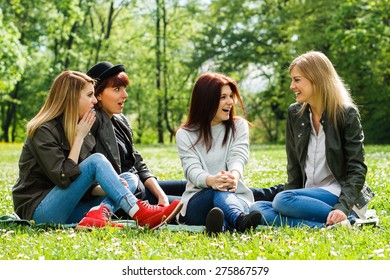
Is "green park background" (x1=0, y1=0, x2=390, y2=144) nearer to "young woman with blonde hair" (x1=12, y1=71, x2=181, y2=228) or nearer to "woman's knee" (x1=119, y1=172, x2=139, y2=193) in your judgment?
"woman's knee" (x1=119, y1=172, x2=139, y2=193)

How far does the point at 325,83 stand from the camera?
21.2ft

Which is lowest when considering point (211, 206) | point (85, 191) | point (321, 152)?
point (211, 206)

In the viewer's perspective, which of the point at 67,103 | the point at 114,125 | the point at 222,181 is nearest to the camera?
the point at 222,181

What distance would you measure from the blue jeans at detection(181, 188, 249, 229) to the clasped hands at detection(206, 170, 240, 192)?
69 millimetres

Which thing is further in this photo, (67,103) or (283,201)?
(67,103)

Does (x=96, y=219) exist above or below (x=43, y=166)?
below

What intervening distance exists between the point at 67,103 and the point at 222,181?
185cm

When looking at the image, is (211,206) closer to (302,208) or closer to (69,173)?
(302,208)

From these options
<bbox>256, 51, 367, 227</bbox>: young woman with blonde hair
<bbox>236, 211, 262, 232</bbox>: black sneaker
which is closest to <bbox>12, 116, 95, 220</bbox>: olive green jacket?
<bbox>236, 211, 262, 232</bbox>: black sneaker

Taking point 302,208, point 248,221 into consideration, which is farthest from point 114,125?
point 302,208

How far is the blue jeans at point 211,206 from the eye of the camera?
6068 millimetres

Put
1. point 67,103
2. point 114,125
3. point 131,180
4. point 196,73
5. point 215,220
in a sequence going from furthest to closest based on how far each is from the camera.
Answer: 1. point 196,73
2. point 114,125
3. point 131,180
4. point 67,103
5. point 215,220

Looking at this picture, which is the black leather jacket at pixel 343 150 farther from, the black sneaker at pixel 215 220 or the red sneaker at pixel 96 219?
the red sneaker at pixel 96 219

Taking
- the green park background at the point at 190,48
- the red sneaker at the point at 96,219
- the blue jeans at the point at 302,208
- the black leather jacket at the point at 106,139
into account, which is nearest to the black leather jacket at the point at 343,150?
the blue jeans at the point at 302,208
